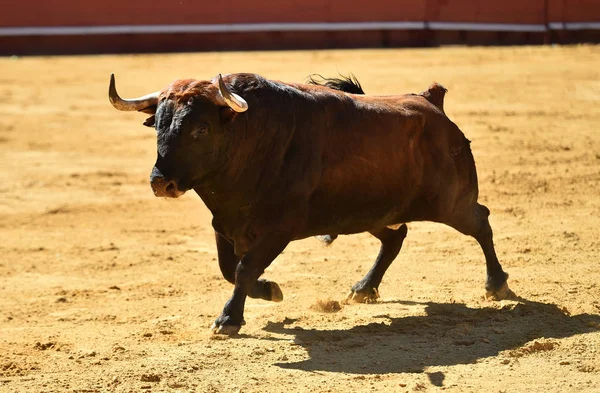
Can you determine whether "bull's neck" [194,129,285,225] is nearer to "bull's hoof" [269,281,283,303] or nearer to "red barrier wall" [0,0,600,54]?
"bull's hoof" [269,281,283,303]

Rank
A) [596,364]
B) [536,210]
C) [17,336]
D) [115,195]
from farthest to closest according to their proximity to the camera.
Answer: [115,195]
[536,210]
[17,336]
[596,364]

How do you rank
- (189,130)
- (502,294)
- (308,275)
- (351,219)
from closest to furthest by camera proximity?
(189,130) < (351,219) < (502,294) < (308,275)

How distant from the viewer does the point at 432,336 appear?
524 cm

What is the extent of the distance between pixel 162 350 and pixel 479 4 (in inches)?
461

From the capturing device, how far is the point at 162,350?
5.08 m

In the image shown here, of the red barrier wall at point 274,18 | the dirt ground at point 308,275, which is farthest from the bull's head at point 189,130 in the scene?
the red barrier wall at point 274,18

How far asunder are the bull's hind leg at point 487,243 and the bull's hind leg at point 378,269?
1.16 feet

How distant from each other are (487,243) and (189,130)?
1937mm

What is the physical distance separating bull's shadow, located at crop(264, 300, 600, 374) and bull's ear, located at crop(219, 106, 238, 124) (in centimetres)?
106

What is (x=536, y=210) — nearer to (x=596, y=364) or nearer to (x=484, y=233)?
(x=484, y=233)

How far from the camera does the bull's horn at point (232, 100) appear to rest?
197 inches

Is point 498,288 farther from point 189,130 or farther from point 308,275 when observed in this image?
point 189,130

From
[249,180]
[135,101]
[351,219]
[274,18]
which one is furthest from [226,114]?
[274,18]

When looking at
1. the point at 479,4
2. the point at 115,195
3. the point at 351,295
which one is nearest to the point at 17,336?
the point at 351,295
